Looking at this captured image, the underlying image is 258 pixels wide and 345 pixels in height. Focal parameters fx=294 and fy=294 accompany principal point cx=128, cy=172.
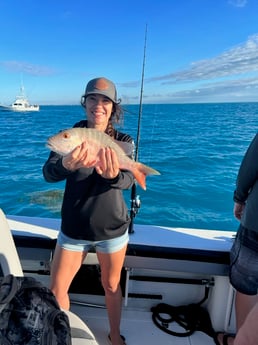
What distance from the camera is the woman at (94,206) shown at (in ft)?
5.53

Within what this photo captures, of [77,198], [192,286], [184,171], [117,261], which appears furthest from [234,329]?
[184,171]

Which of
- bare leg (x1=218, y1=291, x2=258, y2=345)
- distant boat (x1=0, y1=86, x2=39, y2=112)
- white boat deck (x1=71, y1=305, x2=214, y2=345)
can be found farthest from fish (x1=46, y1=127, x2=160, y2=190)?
distant boat (x1=0, y1=86, x2=39, y2=112)

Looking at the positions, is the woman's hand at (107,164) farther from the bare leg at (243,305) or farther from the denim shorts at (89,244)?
the bare leg at (243,305)

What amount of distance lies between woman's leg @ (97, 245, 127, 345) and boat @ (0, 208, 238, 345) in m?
0.23

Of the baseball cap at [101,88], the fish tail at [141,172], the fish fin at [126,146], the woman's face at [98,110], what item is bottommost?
the fish tail at [141,172]

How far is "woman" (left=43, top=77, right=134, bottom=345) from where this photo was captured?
5.53 feet

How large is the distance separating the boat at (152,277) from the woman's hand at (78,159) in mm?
779

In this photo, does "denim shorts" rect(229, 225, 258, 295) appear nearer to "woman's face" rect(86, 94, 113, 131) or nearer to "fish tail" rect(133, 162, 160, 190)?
"fish tail" rect(133, 162, 160, 190)

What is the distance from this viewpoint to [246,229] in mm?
1740

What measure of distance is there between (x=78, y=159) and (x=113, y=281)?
2.70 ft

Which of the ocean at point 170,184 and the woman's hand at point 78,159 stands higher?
the woman's hand at point 78,159

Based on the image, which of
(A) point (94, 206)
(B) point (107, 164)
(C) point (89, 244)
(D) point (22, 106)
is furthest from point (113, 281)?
(D) point (22, 106)

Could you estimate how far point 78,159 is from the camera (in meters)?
1.57

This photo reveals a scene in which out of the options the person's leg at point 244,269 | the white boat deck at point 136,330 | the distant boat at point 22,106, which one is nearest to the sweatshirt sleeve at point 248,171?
the person's leg at point 244,269
